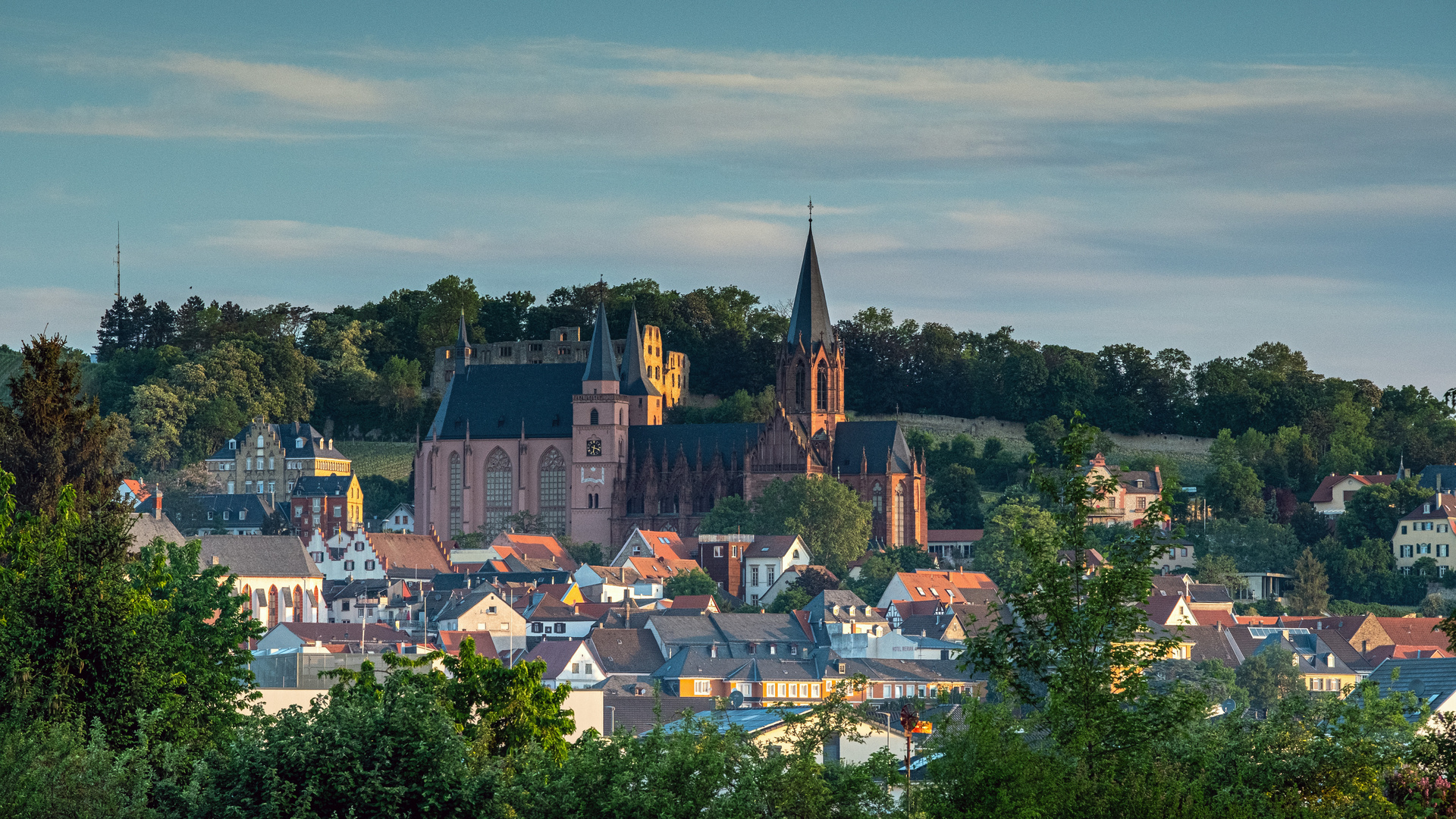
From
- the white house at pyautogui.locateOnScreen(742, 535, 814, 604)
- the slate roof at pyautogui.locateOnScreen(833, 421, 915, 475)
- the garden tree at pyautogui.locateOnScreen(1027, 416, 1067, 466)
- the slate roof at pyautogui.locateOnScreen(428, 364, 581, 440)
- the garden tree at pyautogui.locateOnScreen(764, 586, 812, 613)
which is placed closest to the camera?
the garden tree at pyautogui.locateOnScreen(764, 586, 812, 613)

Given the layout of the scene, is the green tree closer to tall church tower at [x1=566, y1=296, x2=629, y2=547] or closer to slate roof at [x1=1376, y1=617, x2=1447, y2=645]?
slate roof at [x1=1376, y1=617, x2=1447, y2=645]

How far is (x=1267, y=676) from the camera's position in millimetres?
80625

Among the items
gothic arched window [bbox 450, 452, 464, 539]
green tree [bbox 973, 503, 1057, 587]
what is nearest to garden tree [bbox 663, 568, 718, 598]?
green tree [bbox 973, 503, 1057, 587]

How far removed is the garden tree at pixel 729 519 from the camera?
114562 millimetres

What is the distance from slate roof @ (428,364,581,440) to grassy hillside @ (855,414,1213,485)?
21383 millimetres

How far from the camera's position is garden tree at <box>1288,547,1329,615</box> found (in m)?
107

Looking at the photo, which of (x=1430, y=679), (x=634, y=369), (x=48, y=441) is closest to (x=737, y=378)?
(x=634, y=369)

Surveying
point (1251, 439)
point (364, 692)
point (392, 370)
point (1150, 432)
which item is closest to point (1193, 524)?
point (1251, 439)

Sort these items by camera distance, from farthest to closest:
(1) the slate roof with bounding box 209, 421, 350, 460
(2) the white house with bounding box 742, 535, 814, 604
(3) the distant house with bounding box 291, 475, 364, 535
Answer: 1. (1) the slate roof with bounding box 209, 421, 350, 460
2. (3) the distant house with bounding box 291, 475, 364, 535
3. (2) the white house with bounding box 742, 535, 814, 604

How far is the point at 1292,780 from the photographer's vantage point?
77.4ft

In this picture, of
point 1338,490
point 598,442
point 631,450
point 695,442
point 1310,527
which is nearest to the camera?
point 1310,527

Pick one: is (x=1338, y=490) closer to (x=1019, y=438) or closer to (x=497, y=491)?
(x=1019, y=438)

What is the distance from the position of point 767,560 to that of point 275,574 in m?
23.0

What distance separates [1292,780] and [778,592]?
268 ft
